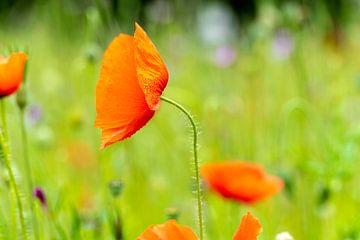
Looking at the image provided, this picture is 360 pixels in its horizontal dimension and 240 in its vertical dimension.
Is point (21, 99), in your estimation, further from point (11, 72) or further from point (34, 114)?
point (34, 114)

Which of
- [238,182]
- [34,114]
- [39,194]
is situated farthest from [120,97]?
[34,114]

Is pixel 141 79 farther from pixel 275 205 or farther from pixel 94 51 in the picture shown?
pixel 275 205

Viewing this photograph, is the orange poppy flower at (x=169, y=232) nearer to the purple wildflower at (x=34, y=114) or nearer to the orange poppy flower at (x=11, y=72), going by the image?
the orange poppy flower at (x=11, y=72)

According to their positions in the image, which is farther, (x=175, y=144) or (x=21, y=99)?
(x=175, y=144)

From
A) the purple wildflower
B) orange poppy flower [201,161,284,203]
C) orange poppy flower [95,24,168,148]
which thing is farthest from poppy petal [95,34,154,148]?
the purple wildflower

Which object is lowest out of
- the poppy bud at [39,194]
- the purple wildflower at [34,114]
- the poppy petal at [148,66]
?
the poppy bud at [39,194]

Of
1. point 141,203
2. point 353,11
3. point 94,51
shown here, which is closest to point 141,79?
point 94,51

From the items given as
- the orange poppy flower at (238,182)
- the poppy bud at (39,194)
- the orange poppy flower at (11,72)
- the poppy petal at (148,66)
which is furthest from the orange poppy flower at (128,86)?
the orange poppy flower at (238,182)
